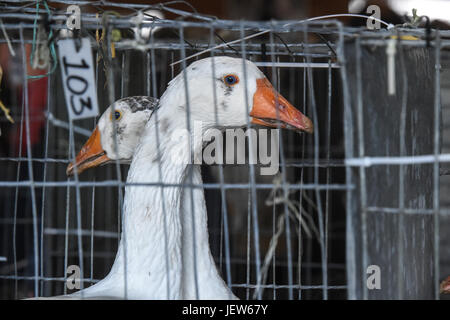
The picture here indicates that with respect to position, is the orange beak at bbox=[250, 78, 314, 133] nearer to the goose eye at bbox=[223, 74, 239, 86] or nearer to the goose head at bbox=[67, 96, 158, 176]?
the goose eye at bbox=[223, 74, 239, 86]

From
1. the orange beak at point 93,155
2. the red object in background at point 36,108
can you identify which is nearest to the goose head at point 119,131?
the orange beak at point 93,155

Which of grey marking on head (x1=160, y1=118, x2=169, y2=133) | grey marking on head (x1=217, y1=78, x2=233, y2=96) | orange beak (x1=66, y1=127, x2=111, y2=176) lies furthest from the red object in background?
grey marking on head (x1=217, y1=78, x2=233, y2=96)

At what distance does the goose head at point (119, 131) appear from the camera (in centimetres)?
195

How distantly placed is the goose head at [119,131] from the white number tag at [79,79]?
18.5 inches

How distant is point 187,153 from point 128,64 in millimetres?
1082

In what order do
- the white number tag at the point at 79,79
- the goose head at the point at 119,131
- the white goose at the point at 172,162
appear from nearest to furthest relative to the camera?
1. the white number tag at the point at 79,79
2. the white goose at the point at 172,162
3. the goose head at the point at 119,131

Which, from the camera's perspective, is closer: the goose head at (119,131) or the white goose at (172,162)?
the white goose at (172,162)

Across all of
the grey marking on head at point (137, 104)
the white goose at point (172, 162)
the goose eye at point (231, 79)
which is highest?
the goose eye at point (231, 79)

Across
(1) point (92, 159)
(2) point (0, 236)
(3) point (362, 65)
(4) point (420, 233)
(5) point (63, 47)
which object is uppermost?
(5) point (63, 47)

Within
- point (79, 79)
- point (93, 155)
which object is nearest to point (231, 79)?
point (79, 79)

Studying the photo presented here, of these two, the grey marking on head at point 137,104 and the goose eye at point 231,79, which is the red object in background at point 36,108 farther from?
the goose eye at point 231,79

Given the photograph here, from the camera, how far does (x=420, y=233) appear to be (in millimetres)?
1420
